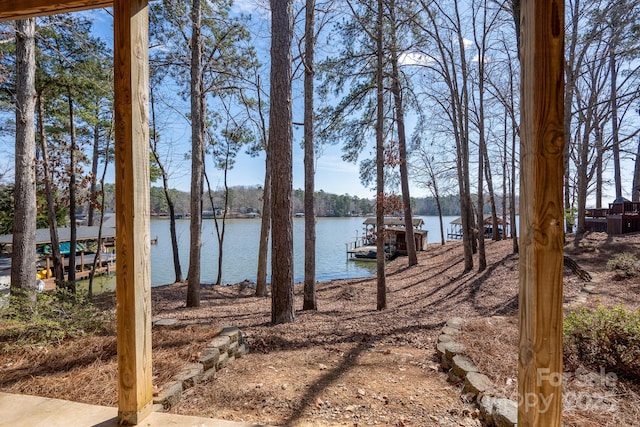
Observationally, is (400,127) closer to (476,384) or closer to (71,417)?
(476,384)

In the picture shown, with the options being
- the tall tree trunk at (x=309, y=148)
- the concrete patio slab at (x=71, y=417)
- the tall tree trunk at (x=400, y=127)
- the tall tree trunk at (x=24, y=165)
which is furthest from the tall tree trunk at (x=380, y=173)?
the tall tree trunk at (x=24, y=165)

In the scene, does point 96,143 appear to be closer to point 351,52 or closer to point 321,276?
point 351,52

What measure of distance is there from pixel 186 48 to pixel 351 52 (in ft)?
16.2

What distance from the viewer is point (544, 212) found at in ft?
3.75

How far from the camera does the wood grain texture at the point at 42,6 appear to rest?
169 cm

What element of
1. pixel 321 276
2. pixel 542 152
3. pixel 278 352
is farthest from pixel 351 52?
pixel 321 276

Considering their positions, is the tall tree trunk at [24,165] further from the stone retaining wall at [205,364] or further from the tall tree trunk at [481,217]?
the tall tree trunk at [481,217]

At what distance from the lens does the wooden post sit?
113cm

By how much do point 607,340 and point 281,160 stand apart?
377cm

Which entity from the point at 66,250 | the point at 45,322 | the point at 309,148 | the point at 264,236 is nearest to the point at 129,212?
the point at 45,322

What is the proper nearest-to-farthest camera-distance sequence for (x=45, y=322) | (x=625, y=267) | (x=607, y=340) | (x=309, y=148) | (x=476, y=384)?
(x=476, y=384), (x=607, y=340), (x=45, y=322), (x=625, y=267), (x=309, y=148)

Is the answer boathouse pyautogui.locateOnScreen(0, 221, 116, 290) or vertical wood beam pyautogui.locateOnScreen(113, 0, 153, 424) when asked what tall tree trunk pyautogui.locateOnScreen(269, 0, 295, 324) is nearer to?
vertical wood beam pyautogui.locateOnScreen(113, 0, 153, 424)

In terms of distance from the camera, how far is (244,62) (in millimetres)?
9867

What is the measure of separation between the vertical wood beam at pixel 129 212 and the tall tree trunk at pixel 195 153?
16.1ft
